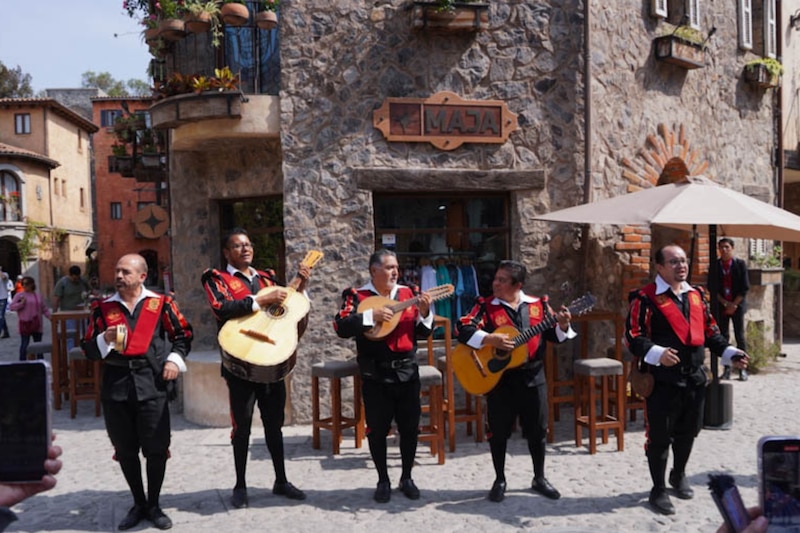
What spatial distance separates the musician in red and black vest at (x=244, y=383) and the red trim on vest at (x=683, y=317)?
2.32m

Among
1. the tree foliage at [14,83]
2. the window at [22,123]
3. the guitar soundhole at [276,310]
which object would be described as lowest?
the guitar soundhole at [276,310]

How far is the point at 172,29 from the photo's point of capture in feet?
23.4

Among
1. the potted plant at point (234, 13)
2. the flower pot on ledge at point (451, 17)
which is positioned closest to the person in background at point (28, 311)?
the potted plant at point (234, 13)

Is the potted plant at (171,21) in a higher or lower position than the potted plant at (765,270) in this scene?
higher

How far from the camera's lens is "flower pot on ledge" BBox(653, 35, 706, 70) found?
8.14m

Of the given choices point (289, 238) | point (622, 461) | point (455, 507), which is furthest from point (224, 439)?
point (622, 461)

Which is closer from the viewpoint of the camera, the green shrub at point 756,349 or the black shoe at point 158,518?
the black shoe at point 158,518

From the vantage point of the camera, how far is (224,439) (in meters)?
6.56

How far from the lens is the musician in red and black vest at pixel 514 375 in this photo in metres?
4.79

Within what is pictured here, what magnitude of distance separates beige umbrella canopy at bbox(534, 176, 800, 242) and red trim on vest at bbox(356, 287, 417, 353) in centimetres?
185

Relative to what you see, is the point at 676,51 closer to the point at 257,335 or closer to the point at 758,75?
the point at 758,75

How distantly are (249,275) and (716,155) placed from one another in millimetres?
6796

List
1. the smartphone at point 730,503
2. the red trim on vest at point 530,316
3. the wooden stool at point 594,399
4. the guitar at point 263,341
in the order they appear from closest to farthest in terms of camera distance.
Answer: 1. the smartphone at point 730,503
2. the guitar at point 263,341
3. the red trim on vest at point 530,316
4. the wooden stool at point 594,399

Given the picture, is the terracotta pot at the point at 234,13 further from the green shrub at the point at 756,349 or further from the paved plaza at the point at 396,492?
the green shrub at the point at 756,349
